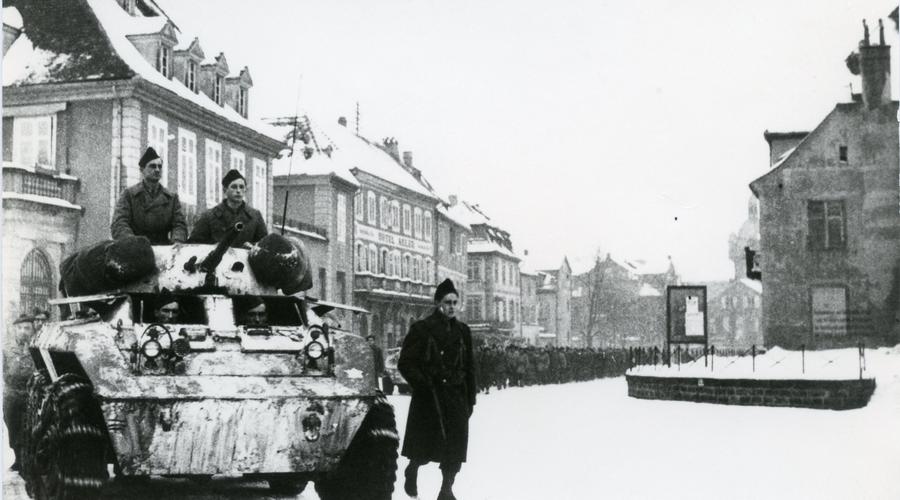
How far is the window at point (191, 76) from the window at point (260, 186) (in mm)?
1453

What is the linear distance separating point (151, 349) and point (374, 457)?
1598 mm

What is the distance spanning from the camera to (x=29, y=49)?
35.4 ft

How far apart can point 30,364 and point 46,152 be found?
8.75ft

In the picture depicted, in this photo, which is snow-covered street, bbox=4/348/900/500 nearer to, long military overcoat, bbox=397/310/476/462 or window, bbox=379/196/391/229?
long military overcoat, bbox=397/310/476/462

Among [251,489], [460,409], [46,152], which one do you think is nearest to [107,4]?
[46,152]

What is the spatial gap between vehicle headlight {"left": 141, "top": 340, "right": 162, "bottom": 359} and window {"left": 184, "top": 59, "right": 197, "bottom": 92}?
7.93 m

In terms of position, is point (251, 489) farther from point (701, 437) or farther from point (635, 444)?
point (701, 437)

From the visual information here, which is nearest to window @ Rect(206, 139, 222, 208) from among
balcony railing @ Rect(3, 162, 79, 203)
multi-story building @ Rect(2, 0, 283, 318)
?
multi-story building @ Rect(2, 0, 283, 318)

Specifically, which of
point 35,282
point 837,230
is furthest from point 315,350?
point 837,230

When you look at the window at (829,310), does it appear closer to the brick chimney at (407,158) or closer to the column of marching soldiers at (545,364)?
the column of marching soldiers at (545,364)

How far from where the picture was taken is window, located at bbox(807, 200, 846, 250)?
2344 centimetres

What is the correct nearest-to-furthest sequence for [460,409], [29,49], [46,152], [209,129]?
[460,409] → [29,49] → [46,152] → [209,129]

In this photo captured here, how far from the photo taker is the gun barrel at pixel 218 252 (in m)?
8.08

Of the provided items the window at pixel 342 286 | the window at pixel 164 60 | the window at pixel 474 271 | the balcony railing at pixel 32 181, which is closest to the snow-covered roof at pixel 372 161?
the window at pixel 342 286
